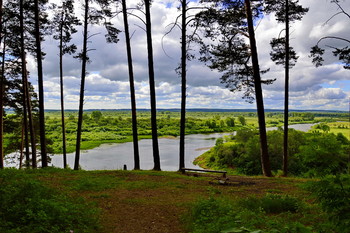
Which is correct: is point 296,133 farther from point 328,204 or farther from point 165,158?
point 328,204

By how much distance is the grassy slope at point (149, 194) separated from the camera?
5125 mm

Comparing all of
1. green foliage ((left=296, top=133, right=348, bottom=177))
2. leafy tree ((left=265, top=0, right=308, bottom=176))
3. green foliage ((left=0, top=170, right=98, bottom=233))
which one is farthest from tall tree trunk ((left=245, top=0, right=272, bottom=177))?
green foliage ((left=0, top=170, right=98, bottom=233))

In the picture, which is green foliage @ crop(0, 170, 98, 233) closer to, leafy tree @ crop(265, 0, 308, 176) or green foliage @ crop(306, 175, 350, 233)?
green foliage @ crop(306, 175, 350, 233)

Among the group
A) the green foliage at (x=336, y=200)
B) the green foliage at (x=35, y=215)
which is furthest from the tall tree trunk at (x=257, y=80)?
the green foliage at (x=336, y=200)

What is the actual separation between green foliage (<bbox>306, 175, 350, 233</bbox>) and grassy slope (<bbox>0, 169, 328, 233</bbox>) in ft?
4.99

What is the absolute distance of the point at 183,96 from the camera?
1223 cm

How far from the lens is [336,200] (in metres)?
2.46

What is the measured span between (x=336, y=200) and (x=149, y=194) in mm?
5754

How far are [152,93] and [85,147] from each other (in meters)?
42.7

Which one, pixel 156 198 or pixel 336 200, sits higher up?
pixel 336 200

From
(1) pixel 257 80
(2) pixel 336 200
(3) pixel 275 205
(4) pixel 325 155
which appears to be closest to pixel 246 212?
(3) pixel 275 205

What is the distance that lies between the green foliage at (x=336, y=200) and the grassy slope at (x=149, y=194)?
152cm

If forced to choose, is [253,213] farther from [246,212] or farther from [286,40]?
[286,40]

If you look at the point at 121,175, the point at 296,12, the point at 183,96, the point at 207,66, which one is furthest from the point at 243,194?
the point at 296,12
